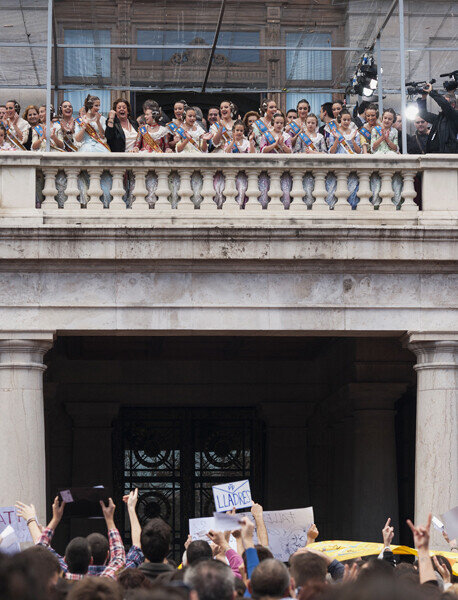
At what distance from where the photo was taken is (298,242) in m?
16.2

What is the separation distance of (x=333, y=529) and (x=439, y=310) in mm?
8195

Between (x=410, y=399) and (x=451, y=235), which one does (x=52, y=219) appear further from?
(x=410, y=399)

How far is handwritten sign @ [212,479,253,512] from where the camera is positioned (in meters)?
13.6

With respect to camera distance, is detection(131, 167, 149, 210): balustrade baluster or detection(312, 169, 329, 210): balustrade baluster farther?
detection(312, 169, 329, 210): balustrade baluster

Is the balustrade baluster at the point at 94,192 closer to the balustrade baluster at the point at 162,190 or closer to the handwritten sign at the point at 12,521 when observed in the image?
the balustrade baluster at the point at 162,190

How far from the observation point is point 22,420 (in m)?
15.9

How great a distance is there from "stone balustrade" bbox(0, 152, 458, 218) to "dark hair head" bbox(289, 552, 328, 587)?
28.4 ft

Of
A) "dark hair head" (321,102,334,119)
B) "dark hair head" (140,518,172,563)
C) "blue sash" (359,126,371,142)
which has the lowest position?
"dark hair head" (140,518,172,563)

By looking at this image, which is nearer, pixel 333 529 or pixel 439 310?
pixel 439 310

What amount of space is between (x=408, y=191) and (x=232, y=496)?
5.07 metres

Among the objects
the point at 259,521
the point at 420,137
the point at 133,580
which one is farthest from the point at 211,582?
the point at 420,137

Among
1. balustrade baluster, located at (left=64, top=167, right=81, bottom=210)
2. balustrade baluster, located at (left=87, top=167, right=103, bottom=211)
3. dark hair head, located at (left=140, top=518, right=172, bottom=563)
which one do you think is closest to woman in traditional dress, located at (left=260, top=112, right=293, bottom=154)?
balustrade baluster, located at (left=87, top=167, right=103, bottom=211)

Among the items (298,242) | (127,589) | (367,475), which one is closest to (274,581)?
(127,589)

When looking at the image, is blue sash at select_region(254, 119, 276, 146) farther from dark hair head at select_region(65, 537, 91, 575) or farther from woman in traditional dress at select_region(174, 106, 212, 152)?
dark hair head at select_region(65, 537, 91, 575)
